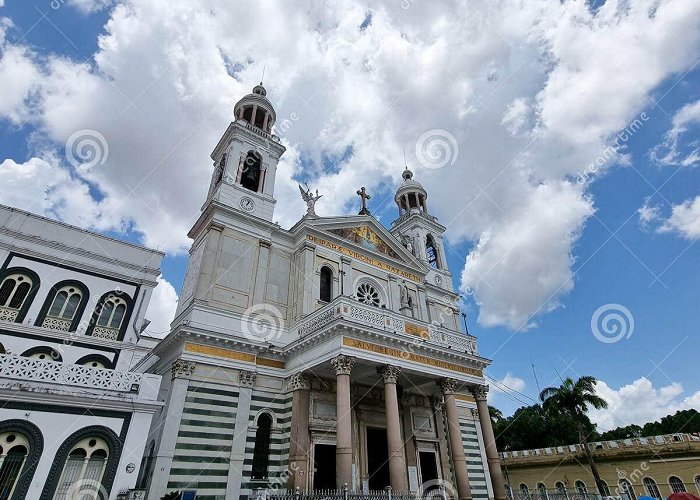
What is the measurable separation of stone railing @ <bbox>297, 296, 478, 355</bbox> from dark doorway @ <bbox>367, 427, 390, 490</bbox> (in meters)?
5.03

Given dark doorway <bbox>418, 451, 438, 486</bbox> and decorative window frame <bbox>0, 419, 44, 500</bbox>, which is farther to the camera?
dark doorway <bbox>418, 451, 438, 486</bbox>

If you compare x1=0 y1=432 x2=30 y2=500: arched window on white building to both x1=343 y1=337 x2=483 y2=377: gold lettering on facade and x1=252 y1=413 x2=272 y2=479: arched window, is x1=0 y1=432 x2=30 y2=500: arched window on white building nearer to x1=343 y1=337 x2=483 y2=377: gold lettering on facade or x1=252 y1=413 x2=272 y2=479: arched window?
x1=252 y1=413 x2=272 y2=479: arched window

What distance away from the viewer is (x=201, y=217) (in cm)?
1931

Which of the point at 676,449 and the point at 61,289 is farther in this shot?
the point at 676,449

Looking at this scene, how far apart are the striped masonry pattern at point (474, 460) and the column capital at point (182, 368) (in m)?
14.5

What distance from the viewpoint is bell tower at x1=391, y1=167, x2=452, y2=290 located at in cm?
2747

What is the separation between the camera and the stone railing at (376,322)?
14.8 meters

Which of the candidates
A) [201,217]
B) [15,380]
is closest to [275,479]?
[15,380]

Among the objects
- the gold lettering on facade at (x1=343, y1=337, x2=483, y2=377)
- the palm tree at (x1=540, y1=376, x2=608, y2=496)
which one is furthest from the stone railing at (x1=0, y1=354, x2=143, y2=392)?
the palm tree at (x1=540, y1=376, x2=608, y2=496)

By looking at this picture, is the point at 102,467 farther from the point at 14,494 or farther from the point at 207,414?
the point at 207,414

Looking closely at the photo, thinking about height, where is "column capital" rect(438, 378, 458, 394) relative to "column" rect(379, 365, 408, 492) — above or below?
above

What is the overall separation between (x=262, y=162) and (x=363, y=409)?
14260mm

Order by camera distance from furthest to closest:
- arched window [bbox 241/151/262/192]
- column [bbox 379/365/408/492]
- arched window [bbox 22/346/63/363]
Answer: arched window [bbox 241/151/262/192] → arched window [bbox 22/346/63/363] → column [bbox 379/365/408/492]

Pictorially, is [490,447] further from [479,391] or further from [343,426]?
[343,426]
